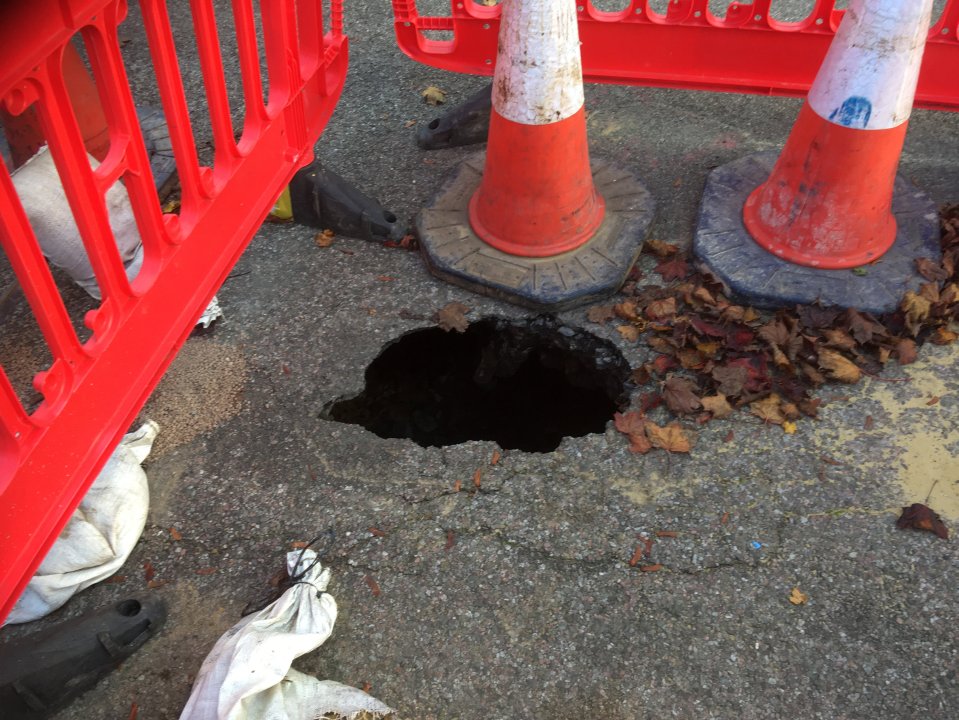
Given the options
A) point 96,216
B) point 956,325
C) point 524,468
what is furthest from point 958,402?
point 96,216

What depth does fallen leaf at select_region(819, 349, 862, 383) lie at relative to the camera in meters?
3.07

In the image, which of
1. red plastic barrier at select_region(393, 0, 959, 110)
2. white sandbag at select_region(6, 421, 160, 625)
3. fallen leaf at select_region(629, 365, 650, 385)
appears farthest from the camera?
red plastic barrier at select_region(393, 0, 959, 110)

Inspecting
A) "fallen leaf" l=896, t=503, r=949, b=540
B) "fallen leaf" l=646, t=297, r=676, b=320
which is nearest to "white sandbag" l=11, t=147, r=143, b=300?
"fallen leaf" l=646, t=297, r=676, b=320

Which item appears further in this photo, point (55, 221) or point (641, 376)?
point (55, 221)

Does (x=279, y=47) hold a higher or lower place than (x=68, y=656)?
higher

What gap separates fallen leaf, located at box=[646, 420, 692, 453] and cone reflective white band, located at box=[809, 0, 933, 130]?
1.40 m

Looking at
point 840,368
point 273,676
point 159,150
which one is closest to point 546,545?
point 273,676

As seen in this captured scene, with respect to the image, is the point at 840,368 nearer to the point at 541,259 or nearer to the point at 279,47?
the point at 541,259

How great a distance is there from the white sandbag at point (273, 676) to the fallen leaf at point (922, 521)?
1828 mm

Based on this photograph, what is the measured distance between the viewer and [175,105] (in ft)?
7.07

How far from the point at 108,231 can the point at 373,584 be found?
4.53ft

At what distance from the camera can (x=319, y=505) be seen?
2.83 metres

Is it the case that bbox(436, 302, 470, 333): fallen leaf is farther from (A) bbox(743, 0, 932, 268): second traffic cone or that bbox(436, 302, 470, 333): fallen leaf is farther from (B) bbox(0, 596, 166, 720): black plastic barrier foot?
(B) bbox(0, 596, 166, 720): black plastic barrier foot

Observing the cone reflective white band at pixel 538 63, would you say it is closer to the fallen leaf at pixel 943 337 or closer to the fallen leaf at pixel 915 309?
the fallen leaf at pixel 915 309
